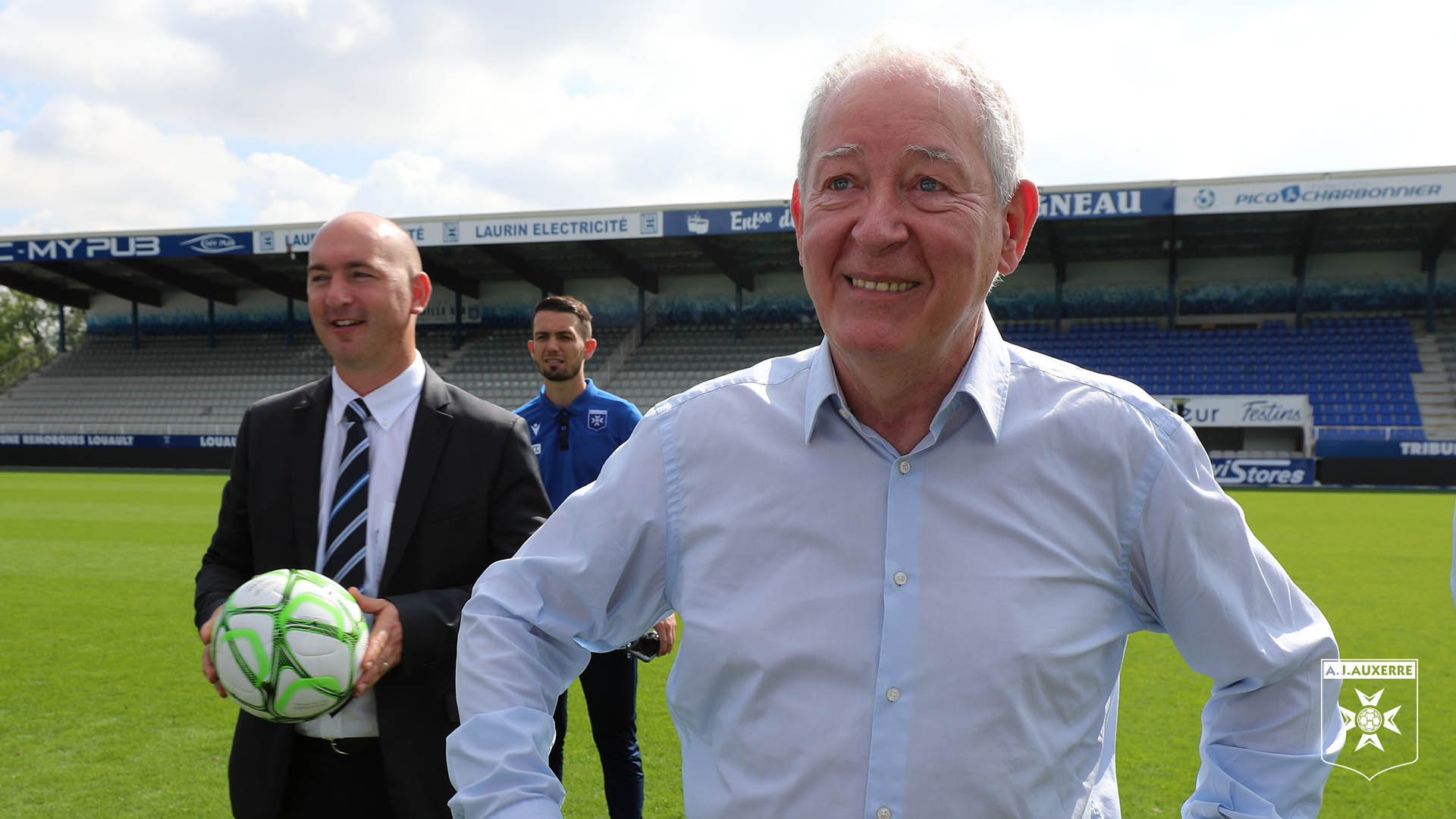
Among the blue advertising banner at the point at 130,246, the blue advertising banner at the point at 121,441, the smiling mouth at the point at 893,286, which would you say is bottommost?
the blue advertising banner at the point at 121,441

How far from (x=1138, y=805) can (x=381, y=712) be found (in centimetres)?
351

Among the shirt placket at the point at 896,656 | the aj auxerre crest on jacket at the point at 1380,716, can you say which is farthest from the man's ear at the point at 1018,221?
the aj auxerre crest on jacket at the point at 1380,716

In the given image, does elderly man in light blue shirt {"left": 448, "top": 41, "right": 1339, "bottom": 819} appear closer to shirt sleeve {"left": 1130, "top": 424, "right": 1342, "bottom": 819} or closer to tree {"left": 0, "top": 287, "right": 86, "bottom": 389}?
shirt sleeve {"left": 1130, "top": 424, "right": 1342, "bottom": 819}

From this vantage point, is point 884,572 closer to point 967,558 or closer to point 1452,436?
point 967,558

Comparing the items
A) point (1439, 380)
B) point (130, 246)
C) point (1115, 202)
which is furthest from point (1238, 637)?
point (130, 246)

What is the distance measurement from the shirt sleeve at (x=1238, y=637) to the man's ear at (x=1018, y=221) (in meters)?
0.39

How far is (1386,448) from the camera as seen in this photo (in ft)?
73.7

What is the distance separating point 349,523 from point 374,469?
17cm

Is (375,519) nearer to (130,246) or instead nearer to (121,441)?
(121,441)

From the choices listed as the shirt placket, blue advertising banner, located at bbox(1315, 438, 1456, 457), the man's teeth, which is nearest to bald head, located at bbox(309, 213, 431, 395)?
the man's teeth

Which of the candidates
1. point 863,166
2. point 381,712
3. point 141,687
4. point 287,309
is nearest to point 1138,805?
point 381,712

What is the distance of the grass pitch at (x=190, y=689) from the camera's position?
455 cm

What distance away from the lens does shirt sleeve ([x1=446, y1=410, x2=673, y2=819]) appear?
137cm

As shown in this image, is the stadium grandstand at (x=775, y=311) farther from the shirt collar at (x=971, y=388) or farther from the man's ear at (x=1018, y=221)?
the shirt collar at (x=971, y=388)
